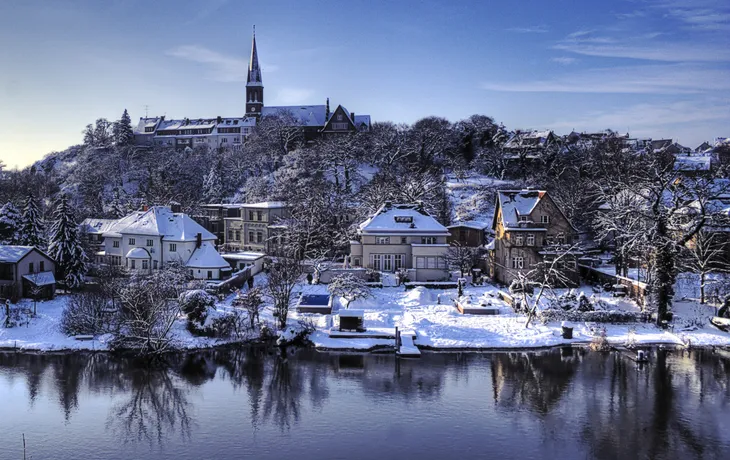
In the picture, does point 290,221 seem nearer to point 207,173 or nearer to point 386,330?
point 386,330

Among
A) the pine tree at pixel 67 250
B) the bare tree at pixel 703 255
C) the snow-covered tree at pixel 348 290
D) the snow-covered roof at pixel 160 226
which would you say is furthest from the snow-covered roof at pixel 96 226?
the bare tree at pixel 703 255

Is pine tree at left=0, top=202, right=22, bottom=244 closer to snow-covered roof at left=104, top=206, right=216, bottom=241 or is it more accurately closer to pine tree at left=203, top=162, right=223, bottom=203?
snow-covered roof at left=104, top=206, right=216, bottom=241

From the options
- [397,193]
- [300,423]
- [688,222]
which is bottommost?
[300,423]

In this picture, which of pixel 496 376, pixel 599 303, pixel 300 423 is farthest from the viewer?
pixel 599 303

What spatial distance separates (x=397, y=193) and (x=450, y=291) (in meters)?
19.4

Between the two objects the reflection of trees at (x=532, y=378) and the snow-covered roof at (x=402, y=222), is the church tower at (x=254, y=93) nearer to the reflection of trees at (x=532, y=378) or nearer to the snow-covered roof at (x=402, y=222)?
the snow-covered roof at (x=402, y=222)

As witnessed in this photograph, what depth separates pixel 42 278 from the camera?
3794 centimetres

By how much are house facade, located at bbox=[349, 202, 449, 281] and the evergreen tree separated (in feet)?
219

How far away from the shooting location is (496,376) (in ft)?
87.3

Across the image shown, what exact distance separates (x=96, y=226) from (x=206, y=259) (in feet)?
53.5

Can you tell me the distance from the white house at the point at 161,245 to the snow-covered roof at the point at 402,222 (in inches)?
452

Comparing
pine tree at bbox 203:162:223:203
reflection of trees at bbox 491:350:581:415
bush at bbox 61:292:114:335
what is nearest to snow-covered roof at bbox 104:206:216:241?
bush at bbox 61:292:114:335

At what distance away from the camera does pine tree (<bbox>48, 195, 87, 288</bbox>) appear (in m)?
40.2

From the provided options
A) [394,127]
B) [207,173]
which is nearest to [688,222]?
[394,127]
